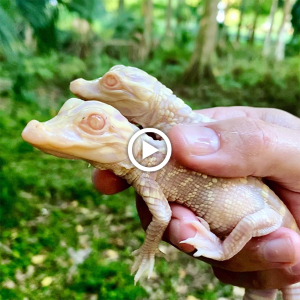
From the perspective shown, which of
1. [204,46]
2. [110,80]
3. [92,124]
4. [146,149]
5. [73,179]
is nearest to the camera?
[92,124]

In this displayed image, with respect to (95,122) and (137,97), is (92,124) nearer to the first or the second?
(95,122)

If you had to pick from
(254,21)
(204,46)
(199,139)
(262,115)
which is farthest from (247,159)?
(254,21)

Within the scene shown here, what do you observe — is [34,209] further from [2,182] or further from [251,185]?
[251,185]

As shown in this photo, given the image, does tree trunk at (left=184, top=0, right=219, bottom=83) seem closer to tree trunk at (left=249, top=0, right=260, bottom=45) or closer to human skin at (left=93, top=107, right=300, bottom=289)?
tree trunk at (left=249, top=0, right=260, bottom=45)

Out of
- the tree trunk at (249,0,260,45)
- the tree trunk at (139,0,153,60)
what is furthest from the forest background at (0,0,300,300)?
the tree trunk at (249,0,260,45)

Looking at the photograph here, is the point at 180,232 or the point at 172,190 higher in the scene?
the point at 172,190

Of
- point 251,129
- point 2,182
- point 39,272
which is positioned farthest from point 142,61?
point 251,129

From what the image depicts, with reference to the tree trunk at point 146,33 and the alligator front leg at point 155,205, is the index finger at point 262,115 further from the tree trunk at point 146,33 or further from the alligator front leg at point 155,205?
the tree trunk at point 146,33
